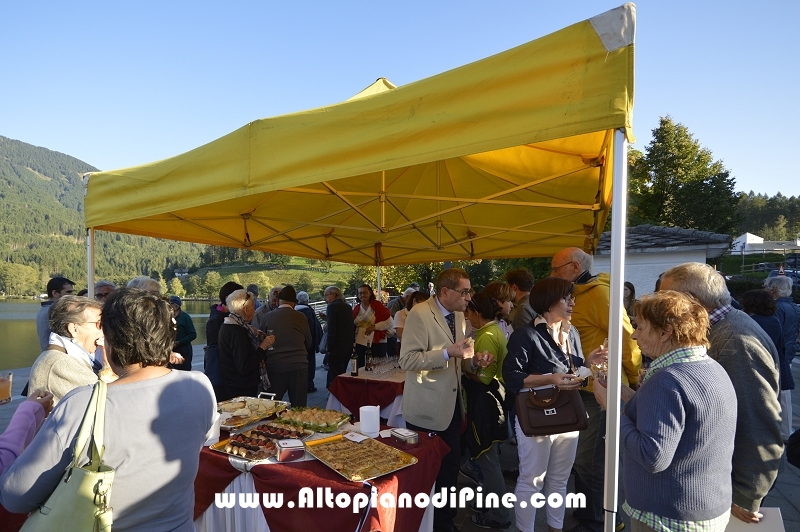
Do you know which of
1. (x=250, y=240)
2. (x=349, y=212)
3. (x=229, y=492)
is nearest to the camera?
(x=229, y=492)

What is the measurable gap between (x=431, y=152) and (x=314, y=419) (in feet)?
5.84

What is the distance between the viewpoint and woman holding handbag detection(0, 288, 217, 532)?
120 centimetres

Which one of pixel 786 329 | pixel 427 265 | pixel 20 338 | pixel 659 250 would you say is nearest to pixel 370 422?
pixel 786 329

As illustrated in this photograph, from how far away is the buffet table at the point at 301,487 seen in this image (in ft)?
6.38

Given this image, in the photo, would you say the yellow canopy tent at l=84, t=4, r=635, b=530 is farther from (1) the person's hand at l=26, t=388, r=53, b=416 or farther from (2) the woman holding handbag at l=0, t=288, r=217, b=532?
(1) the person's hand at l=26, t=388, r=53, b=416

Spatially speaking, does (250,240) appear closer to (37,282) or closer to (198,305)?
(198,305)

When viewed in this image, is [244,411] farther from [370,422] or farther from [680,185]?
[680,185]

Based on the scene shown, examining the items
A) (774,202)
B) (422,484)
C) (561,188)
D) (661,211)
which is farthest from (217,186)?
(774,202)

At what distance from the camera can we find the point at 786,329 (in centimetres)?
506

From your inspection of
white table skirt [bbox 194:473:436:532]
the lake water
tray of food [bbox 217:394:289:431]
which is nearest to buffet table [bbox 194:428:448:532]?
white table skirt [bbox 194:473:436:532]

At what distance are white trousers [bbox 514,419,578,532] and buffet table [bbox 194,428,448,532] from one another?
1.96 ft

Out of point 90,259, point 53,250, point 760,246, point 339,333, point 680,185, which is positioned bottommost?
point 339,333

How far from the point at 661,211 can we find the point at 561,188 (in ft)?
102

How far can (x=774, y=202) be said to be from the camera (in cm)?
7762
